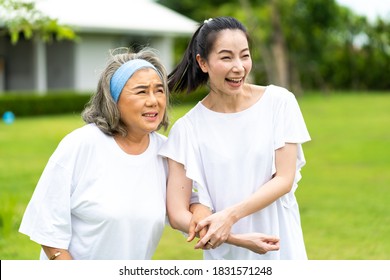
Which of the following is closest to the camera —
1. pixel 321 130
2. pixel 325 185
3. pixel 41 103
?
pixel 325 185

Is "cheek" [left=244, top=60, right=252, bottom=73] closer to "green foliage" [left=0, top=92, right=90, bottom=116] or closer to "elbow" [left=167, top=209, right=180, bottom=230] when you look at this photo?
"elbow" [left=167, top=209, right=180, bottom=230]

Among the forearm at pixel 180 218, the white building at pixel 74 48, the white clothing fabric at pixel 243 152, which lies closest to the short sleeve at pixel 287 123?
the white clothing fabric at pixel 243 152

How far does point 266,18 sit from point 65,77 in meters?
10.5

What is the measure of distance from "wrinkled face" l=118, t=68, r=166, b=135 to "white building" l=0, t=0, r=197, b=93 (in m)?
21.8

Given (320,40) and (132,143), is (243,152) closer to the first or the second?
(132,143)

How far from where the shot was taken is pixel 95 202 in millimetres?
3162

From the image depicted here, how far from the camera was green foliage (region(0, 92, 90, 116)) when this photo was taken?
69.8 feet

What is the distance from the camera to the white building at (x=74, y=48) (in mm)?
25297

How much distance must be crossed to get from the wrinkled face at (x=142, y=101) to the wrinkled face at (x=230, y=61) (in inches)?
9.4

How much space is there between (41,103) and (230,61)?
63.8 feet

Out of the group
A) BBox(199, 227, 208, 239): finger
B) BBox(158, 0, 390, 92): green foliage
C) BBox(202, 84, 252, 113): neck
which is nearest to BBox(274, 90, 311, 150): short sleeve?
BBox(202, 84, 252, 113): neck

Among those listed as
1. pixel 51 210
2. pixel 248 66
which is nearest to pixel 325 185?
pixel 248 66

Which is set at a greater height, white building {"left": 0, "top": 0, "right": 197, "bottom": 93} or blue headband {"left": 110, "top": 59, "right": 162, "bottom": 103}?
blue headband {"left": 110, "top": 59, "right": 162, "bottom": 103}

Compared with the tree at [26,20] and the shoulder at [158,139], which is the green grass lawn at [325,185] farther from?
the tree at [26,20]
